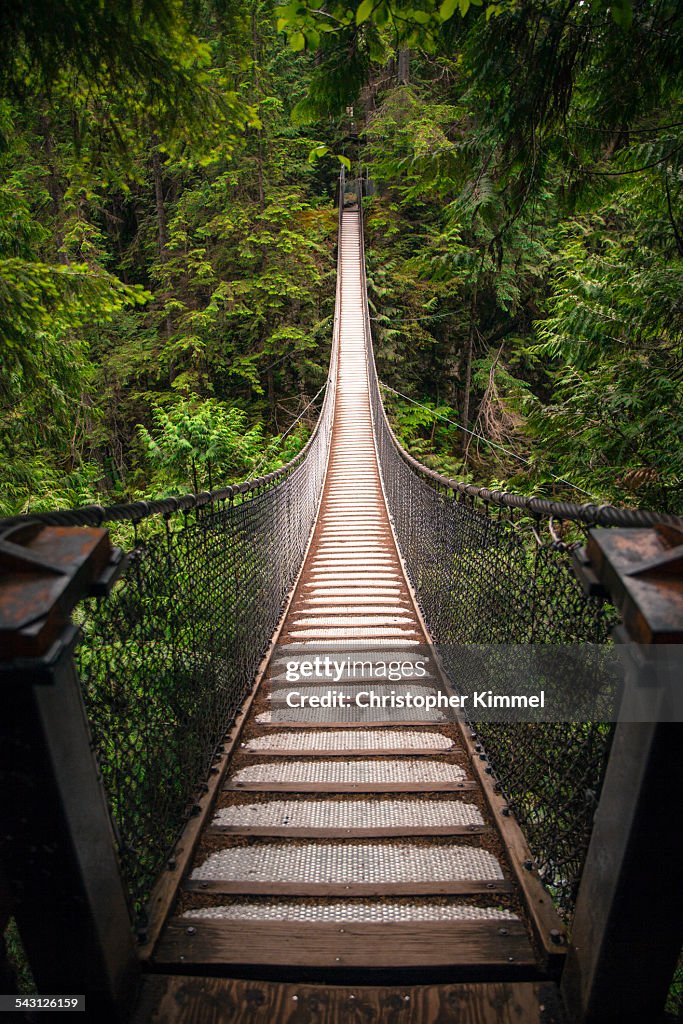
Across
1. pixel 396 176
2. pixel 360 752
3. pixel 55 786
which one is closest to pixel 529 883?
pixel 360 752

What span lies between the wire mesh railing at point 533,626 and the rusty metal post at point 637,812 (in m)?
0.11

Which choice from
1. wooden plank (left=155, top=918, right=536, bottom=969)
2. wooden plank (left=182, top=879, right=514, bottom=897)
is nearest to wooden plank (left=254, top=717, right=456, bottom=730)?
wooden plank (left=182, top=879, right=514, bottom=897)

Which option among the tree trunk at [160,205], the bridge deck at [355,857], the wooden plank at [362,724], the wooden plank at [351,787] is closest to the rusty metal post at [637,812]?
the bridge deck at [355,857]

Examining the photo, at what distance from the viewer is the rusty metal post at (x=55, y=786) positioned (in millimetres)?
685

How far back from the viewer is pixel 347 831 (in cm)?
138

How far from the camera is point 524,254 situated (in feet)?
30.3

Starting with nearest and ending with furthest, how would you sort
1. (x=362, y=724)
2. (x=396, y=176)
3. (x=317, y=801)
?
(x=317, y=801), (x=362, y=724), (x=396, y=176)

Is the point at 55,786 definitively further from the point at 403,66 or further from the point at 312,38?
the point at 403,66

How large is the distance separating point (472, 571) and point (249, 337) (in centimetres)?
943

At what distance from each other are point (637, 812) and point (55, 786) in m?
0.90

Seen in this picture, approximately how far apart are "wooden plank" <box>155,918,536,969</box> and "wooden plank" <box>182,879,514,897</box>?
3.0 inches

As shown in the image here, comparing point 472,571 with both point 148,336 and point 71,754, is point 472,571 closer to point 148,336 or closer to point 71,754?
point 71,754

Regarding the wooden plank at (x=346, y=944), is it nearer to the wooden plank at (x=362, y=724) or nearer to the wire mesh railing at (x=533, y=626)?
the wire mesh railing at (x=533, y=626)

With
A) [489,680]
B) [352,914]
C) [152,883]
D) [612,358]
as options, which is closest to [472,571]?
[489,680]
